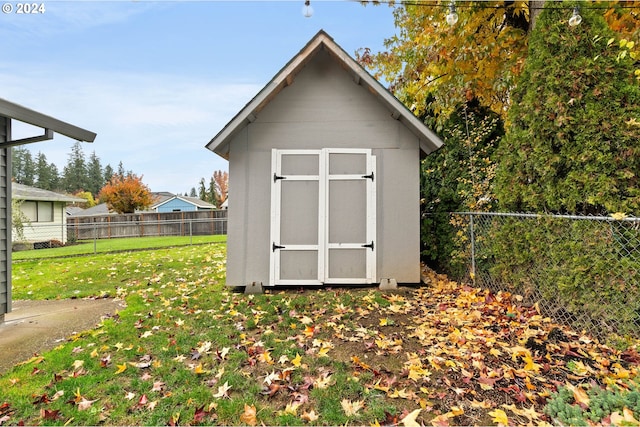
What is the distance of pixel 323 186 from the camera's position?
5.56m

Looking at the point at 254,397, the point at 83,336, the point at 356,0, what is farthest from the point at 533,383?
the point at 356,0

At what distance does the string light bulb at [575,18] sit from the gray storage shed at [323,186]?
7.64ft

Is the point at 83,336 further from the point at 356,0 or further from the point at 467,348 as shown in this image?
the point at 356,0

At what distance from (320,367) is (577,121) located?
158 inches

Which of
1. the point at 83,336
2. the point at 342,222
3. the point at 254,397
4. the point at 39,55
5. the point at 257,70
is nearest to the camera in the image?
the point at 254,397

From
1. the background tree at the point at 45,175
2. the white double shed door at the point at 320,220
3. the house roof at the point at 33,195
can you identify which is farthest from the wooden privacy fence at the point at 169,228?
the background tree at the point at 45,175

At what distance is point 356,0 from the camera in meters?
7.04

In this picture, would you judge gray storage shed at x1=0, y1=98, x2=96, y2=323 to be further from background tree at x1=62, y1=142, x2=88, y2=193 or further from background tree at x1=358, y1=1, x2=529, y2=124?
background tree at x1=62, y1=142, x2=88, y2=193

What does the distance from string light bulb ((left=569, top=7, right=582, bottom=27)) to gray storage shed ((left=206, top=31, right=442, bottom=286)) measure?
2327mm

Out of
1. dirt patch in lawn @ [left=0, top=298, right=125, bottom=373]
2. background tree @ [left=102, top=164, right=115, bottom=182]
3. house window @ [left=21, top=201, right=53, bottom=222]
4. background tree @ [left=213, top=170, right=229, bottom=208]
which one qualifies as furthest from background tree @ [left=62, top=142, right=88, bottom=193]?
dirt patch in lawn @ [left=0, top=298, right=125, bottom=373]

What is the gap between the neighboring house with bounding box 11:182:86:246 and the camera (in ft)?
56.7

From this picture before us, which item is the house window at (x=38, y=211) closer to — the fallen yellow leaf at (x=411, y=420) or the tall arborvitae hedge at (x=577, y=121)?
the fallen yellow leaf at (x=411, y=420)

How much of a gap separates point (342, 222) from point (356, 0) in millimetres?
5235

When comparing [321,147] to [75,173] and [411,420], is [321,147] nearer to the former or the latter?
[411,420]
